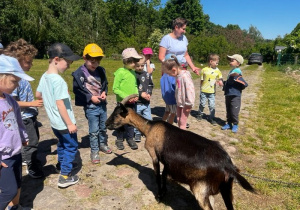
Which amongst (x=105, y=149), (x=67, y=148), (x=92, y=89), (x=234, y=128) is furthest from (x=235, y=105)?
(x=67, y=148)

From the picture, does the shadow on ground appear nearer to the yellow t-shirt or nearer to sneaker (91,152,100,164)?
sneaker (91,152,100,164)

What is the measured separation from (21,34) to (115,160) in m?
42.2

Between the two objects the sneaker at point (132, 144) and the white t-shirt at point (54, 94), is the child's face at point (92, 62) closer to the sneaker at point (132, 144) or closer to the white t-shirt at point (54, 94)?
the white t-shirt at point (54, 94)

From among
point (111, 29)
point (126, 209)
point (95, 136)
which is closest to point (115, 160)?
point (95, 136)

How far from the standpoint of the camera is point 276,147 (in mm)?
5246

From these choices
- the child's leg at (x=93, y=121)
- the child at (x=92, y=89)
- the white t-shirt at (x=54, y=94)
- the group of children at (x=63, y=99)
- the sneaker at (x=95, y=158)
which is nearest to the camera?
the group of children at (x=63, y=99)

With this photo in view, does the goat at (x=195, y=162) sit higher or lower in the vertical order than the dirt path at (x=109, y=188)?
higher

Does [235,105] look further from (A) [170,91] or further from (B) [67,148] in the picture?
(B) [67,148]

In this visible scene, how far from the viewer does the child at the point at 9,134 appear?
2219 millimetres

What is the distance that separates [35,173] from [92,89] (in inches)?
66.6

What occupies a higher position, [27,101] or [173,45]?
[173,45]

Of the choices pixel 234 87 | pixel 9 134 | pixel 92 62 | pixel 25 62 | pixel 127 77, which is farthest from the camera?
pixel 234 87

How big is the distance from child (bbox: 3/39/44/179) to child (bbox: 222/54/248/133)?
4.52 m

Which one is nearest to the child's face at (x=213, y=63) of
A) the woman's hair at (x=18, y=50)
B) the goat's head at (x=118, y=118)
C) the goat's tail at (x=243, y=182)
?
the goat's head at (x=118, y=118)
